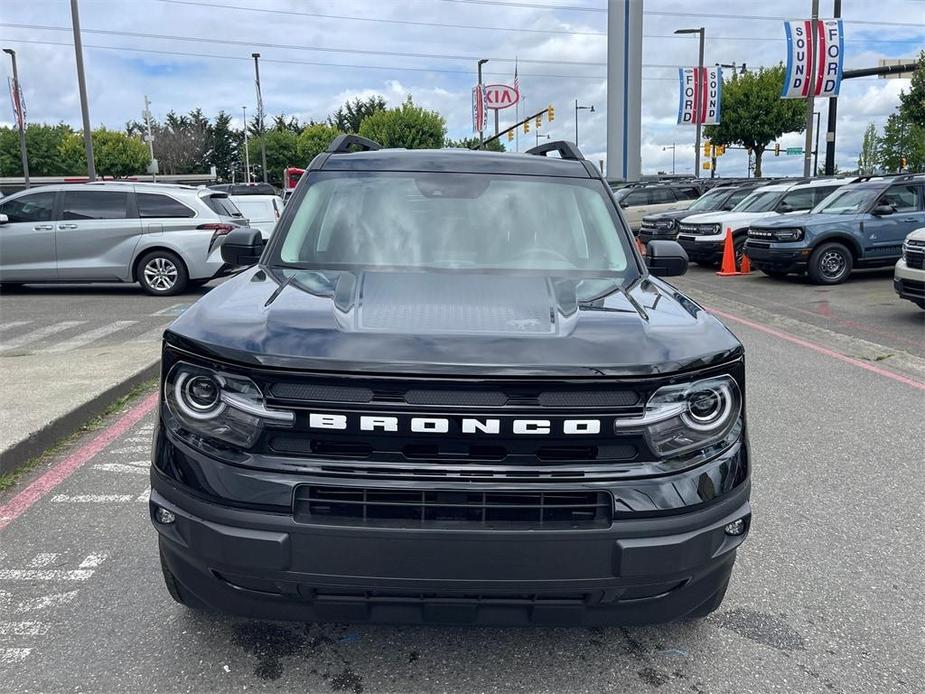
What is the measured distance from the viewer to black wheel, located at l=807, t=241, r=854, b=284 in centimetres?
1379

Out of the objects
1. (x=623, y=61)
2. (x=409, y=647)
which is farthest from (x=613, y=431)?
(x=623, y=61)

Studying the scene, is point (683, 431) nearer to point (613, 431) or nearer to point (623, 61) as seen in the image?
point (613, 431)

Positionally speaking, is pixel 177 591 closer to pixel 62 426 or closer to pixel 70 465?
pixel 70 465

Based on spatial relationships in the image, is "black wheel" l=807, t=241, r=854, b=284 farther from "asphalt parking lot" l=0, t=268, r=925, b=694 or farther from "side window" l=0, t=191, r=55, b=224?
"side window" l=0, t=191, r=55, b=224

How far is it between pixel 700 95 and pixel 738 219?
20.2m

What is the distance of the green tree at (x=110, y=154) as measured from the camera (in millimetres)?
79250

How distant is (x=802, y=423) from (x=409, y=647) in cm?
395

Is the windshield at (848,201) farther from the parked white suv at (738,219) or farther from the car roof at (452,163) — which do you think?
the car roof at (452,163)

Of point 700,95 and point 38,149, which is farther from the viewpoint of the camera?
point 38,149

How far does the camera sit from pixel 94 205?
510 inches

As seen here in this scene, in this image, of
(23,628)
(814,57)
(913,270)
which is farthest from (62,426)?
(814,57)

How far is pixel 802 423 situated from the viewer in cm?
570

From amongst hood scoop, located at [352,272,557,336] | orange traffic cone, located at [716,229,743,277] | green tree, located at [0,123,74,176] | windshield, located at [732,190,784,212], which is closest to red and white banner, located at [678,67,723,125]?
windshield, located at [732,190,784,212]

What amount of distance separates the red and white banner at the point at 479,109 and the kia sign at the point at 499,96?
436 millimetres
